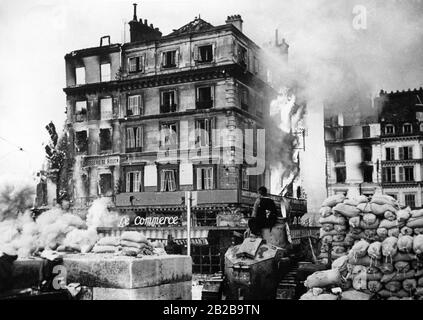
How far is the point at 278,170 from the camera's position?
12469 mm

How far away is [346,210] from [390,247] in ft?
4.34

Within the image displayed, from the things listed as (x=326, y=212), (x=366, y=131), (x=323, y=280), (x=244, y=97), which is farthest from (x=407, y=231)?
(x=244, y=97)

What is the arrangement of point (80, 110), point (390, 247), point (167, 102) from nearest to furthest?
1. point (390, 247)
2. point (80, 110)
3. point (167, 102)

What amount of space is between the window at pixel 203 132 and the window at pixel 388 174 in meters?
6.95

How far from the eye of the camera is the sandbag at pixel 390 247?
Answer: 7.56 meters

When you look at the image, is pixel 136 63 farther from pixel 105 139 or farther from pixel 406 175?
pixel 406 175

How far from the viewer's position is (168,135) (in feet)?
59.5

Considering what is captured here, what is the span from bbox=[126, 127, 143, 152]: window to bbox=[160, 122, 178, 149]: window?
0.83m

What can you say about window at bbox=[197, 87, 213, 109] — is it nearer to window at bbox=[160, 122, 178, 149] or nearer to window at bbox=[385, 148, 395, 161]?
window at bbox=[160, 122, 178, 149]

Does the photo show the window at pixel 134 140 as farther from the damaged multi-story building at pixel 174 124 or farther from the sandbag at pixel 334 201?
the sandbag at pixel 334 201

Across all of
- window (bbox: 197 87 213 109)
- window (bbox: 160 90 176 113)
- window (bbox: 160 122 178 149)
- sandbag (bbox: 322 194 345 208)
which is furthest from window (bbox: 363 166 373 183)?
window (bbox: 160 90 176 113)

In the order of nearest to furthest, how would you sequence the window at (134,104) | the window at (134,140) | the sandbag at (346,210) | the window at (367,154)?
1. the sandbag at (346,210)
2. the window at (367,154)
3. the window at (134,140)
4. the window at (134,104)

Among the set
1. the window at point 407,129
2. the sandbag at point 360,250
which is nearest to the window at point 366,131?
the window at point 407,129
